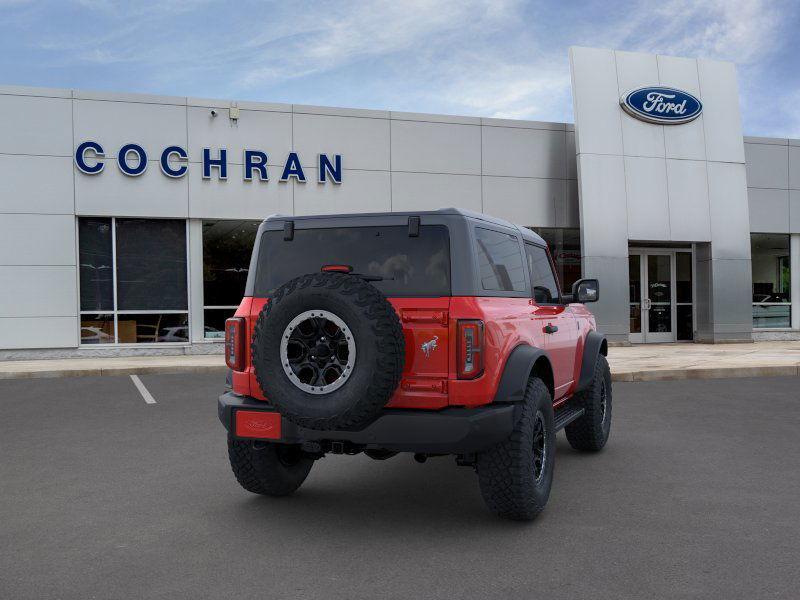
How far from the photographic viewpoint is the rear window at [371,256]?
→ 468cm

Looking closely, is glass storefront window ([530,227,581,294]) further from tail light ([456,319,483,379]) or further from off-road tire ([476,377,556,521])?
tail light ([456,319,483,379])

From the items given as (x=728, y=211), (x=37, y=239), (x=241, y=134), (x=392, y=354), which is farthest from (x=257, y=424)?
(x=728, y=211)

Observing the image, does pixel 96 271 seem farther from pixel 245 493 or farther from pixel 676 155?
pixel 676 155

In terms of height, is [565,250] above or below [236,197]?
below

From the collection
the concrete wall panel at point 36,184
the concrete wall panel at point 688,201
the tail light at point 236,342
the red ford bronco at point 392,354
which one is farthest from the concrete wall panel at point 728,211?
the tail light at point 236,342

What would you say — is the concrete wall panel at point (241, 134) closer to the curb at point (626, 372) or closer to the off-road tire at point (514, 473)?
the curb at point (626, 372)

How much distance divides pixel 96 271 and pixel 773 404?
14.3m

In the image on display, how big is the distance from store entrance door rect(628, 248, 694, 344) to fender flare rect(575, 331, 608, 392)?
14.7m

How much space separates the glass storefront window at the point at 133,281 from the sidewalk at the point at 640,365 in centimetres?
86

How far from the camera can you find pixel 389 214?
4.88 meters

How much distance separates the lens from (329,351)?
4.39 m

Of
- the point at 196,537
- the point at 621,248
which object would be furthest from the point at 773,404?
the point at 621,248

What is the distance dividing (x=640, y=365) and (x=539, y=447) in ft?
33.1

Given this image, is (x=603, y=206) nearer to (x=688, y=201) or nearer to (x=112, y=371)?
(x=688, y=201)
